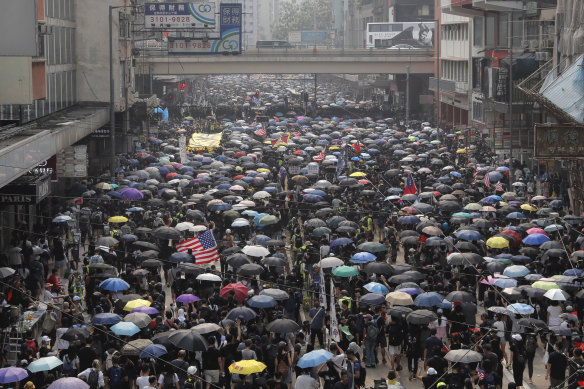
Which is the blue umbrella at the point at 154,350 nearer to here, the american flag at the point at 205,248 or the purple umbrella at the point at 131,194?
the american flag at the point at 205,248

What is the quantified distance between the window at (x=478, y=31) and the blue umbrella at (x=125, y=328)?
165ft

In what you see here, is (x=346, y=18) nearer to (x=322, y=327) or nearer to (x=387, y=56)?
(x=387, y=56)

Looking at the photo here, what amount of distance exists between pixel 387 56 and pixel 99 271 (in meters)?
57.2

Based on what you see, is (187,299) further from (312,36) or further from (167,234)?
(312,36)

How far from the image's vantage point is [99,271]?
23.5m

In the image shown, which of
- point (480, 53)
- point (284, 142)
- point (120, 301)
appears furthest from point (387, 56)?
point (120, 301)

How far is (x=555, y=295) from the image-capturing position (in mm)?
19547

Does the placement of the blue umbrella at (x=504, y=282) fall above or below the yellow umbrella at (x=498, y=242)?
below

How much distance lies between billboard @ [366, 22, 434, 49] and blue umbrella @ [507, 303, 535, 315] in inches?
3803

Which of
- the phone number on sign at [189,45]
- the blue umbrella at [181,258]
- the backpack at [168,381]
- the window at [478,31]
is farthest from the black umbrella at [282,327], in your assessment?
the window at [478,31]

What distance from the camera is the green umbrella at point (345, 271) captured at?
72.7 ft

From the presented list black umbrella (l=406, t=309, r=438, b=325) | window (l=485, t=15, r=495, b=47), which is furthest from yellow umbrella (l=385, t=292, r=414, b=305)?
window (l=485, t=15, r=495, b=47)

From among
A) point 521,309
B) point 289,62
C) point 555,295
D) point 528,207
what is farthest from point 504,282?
point 289,62

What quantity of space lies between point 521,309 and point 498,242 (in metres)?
6.26
